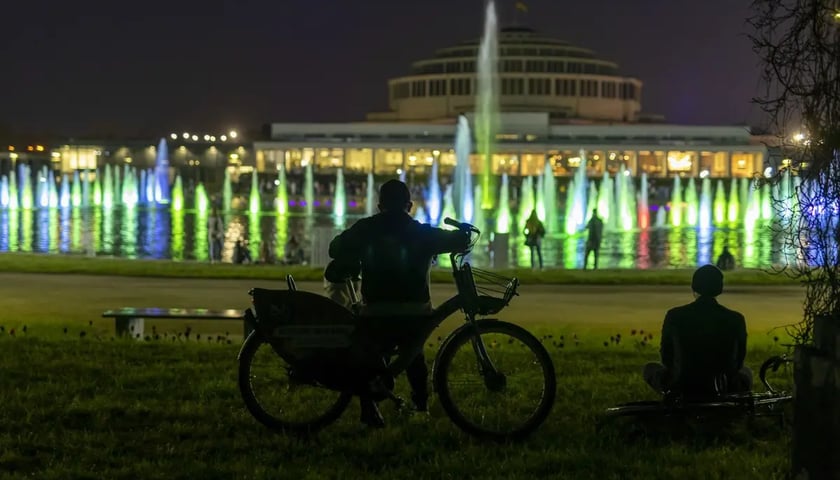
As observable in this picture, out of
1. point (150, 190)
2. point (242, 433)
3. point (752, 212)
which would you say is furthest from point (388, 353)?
point (150, 190)

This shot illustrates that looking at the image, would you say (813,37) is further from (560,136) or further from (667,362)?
(560,136)

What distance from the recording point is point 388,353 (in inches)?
277

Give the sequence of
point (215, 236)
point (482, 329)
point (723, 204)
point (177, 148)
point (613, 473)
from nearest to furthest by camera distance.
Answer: point (613, 473)
point (482, 329)
point (215, 236)
point (723, 204)
point (177, 148)

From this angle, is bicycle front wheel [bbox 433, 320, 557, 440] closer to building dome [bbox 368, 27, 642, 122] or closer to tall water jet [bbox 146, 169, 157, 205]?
tall water jet [bbox 146, 169, 157, 205]

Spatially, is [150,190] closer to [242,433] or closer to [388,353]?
[242,433]

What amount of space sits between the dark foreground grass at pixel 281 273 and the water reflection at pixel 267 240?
154 inches

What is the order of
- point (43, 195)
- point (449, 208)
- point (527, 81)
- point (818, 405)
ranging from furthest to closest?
point (527, 81) < point (43, 195) < point (449, 208) < point (818, 405)

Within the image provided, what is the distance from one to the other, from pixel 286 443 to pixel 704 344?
8.65 feet

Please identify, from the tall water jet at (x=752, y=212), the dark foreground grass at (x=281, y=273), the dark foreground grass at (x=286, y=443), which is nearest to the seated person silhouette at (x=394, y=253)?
the dark foreground grass at (x=286, y=443)

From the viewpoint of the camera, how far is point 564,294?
60.8 ft

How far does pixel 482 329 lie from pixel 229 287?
12707 mm

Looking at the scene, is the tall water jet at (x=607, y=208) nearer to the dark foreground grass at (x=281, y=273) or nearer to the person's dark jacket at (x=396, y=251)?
the dark foreground grass at (x=281, y=273)

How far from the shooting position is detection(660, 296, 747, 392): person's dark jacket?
22.5 feet

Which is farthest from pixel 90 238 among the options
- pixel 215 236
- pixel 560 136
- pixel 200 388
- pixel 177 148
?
pixel 177 148
